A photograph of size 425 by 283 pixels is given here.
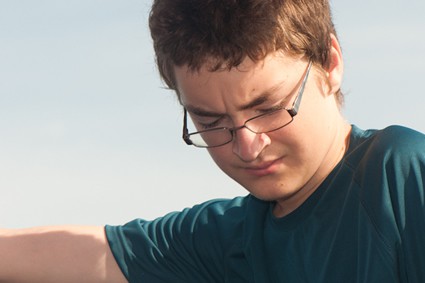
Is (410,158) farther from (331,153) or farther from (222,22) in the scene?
(222,22)

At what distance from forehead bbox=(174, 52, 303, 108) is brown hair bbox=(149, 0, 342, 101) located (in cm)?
3

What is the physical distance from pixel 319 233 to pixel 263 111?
0.54m

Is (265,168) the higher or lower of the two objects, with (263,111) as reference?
lower

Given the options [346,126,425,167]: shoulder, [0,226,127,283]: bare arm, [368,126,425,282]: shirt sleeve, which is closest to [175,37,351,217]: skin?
[346,126,425,167]: shoulder

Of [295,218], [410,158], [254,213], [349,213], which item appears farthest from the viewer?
[254,213]

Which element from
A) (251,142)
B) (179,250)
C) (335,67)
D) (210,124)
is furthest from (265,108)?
(179,250)

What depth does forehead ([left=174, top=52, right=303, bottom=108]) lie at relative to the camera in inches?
128

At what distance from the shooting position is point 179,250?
3.96 metres

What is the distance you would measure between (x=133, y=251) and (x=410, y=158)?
4.54 ft

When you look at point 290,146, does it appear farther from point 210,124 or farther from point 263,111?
point 210,124

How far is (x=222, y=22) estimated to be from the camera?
11.3ft

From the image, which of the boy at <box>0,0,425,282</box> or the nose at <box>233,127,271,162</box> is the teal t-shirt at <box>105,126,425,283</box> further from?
the nose at <box>233,127,271,162</box>

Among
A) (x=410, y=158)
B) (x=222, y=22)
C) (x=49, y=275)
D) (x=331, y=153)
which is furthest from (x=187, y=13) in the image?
(x=49, y=275)

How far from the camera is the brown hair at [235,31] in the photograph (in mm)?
3350
